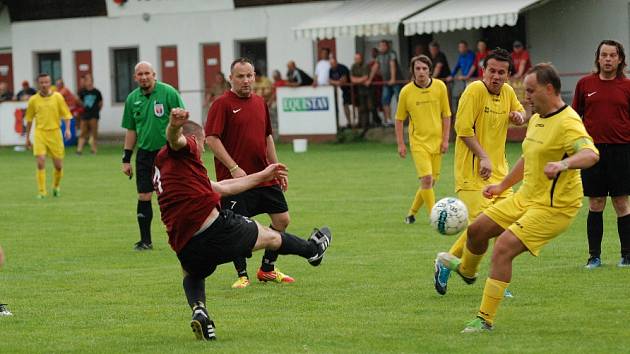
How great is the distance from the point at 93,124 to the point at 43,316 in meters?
28.7

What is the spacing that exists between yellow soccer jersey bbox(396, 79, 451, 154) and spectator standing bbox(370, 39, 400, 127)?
57.4 feet

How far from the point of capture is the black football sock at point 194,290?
9.23m

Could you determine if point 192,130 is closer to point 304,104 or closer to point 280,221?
point 280,221

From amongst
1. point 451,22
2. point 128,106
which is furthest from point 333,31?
point 128,106

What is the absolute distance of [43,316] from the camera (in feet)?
34.8

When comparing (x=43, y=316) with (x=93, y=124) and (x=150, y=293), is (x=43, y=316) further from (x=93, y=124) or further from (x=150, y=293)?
(x=93, y=124)

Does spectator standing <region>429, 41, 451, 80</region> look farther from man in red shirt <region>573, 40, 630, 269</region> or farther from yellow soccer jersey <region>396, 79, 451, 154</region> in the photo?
man in red shirt <region>573, 40, 630, 269</region>

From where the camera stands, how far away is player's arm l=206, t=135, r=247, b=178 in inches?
457

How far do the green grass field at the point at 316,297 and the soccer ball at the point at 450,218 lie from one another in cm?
61

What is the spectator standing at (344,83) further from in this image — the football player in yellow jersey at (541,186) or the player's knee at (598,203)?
the football player in yellow jersey at (541,186)

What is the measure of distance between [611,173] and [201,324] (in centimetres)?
508

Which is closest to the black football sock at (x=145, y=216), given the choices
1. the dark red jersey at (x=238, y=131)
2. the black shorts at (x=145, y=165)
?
the black shorts at (x=145, y=165)

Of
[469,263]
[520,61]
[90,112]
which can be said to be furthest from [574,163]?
[90,112]

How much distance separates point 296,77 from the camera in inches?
1441
